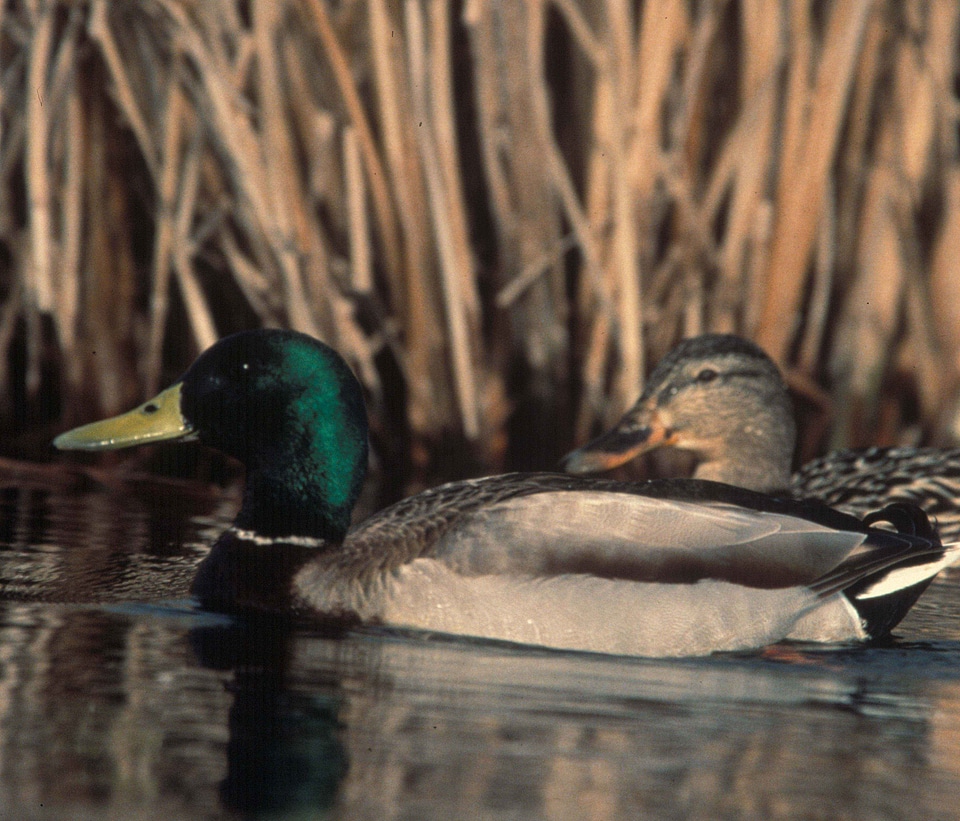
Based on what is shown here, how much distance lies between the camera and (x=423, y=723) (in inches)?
132

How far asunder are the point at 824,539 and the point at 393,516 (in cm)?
111

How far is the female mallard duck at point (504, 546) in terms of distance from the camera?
4363mm

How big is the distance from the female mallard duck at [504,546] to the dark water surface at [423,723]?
0.12 metres

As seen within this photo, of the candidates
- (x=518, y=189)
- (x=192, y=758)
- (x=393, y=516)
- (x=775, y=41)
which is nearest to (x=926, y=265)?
(x=775, y=41)

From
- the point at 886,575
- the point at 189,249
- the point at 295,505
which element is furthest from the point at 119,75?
the point at 886,575

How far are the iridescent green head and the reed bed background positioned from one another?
187 centimetres

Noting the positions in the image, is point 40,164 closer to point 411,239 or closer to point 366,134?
point 366,134

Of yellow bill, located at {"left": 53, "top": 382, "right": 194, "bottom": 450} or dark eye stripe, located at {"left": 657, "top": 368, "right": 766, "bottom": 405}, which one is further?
dark eye stripe, located at {"left": 657, "top": 368, "right": 766, "bottom": 405}

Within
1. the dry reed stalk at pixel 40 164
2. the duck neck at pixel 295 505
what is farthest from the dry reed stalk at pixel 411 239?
the duck neck at pixel 295 505

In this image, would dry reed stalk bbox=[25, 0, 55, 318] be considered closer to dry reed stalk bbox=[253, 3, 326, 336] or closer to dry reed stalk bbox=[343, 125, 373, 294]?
dry reed stalk bbox=[253, 3, 326, 336]

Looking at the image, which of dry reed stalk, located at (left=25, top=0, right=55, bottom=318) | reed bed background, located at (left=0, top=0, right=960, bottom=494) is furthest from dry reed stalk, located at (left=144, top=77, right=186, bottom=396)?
dry reed stalk, located at (left=25, top=0, right=55, bottom=318)

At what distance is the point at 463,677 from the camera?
3.82 metres

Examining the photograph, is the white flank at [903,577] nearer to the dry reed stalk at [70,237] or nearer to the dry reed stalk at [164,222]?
the dry reed stalk at [164,222]

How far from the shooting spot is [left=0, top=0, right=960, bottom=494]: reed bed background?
6598 mm
